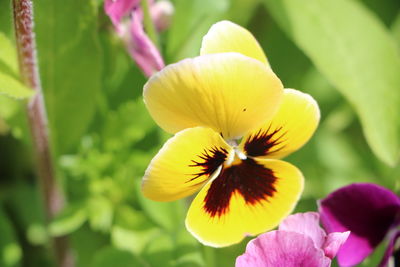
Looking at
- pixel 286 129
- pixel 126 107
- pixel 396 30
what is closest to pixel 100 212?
pixel 126 107

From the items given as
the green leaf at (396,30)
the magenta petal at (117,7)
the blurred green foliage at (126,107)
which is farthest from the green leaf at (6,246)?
the green leaf at (396,30)

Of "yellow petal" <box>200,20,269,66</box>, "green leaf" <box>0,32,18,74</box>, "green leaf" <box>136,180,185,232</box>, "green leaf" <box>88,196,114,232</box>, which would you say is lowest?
"green leaf" <box>88,196,114,232</box>

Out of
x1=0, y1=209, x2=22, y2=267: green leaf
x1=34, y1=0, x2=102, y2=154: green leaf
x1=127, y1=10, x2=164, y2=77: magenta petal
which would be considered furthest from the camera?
x1=0, y1=209, x2=22, y2=267: green leaf

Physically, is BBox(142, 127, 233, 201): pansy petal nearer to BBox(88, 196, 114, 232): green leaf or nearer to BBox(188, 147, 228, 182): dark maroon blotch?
BBox(188, 147, 228, 182): dark maroon blotch

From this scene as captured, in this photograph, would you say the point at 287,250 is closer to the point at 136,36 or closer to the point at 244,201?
the point at 244,201

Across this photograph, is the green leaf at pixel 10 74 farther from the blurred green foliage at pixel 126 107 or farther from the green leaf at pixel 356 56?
the green leaf at pixel 356 56

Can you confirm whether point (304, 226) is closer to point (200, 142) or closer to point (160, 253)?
point (200, 142)

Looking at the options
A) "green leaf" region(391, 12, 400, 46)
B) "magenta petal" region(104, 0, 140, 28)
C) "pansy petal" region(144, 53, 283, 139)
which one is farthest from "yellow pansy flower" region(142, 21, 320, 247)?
"green leaf" region(391, 12, 400, 46)
